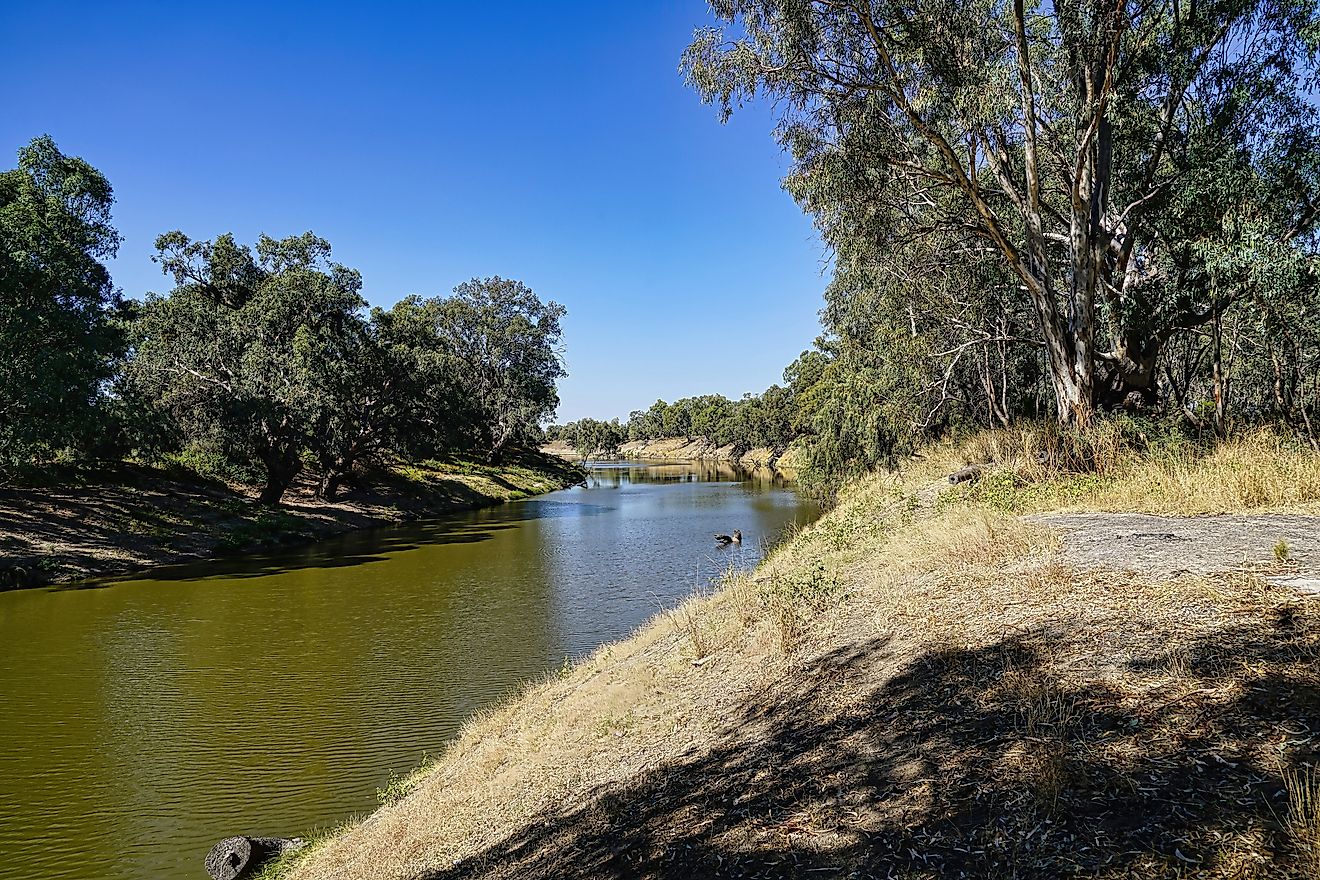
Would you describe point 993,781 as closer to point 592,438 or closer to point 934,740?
point 934,740

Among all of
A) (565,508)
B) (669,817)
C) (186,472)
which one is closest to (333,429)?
(186,472)

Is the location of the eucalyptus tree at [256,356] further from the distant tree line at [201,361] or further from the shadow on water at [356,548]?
the shadow on water at [356,548]

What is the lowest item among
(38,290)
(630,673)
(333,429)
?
(630,673)

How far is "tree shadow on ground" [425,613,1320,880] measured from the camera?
3123 millimetres

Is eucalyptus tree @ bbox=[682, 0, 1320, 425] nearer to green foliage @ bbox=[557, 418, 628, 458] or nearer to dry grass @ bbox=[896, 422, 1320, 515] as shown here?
dry grass @ bbox=[896, 422, 1320, 515]

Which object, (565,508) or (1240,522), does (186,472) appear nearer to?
(565,508)

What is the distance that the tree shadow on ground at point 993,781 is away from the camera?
123 inches

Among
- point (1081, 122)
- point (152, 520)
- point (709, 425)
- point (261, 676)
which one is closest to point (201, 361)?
point (152, 520)

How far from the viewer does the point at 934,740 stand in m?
4.37

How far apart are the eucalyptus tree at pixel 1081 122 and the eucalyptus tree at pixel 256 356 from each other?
23.7 meters

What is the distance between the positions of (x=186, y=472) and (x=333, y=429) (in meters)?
6.50

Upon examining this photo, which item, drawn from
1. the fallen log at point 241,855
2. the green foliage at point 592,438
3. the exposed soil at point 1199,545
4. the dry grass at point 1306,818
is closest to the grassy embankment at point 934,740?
the dry grass at point 1306,818

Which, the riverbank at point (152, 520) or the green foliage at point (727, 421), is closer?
the riverbank at point (152, 520)

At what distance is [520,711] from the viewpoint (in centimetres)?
948
